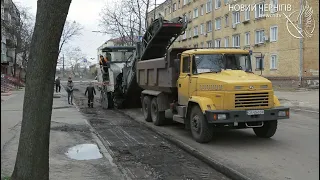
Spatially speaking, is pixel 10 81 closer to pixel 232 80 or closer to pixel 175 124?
pixel 175 124

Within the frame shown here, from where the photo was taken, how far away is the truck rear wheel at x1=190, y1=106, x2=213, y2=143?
915 centimetres

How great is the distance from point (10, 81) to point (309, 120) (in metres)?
38.6

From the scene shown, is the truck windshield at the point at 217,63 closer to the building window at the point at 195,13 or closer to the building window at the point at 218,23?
the building window at the point at 218,23

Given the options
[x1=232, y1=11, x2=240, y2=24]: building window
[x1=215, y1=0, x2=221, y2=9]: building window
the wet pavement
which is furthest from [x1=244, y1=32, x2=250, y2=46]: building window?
the wet pavement

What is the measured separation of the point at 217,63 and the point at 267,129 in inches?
85.8

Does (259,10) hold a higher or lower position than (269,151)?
higher

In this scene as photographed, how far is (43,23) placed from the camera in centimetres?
427

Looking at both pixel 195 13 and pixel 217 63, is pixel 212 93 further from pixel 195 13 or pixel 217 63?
pixel 195 13

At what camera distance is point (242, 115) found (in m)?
8.77

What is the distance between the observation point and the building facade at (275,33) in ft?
105

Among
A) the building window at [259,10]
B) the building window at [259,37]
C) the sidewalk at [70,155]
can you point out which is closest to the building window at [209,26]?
the building window at [259,10]

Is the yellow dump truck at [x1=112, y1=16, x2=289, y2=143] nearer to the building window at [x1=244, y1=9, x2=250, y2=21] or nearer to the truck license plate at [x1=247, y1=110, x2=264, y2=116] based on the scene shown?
the truck license plate at [x1=247, y1=110, x2=264, y2=116]

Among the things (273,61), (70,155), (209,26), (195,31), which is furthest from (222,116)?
(195,31)

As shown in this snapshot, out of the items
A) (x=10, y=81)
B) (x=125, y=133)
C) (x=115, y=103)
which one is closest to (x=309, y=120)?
(x=125, y=133)
